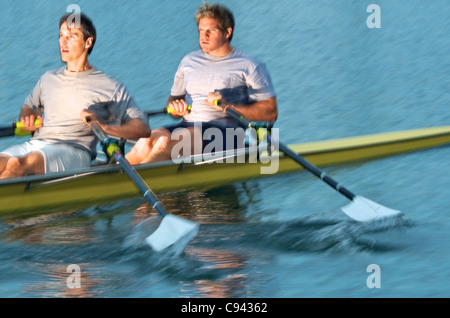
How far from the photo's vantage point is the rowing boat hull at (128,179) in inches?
227

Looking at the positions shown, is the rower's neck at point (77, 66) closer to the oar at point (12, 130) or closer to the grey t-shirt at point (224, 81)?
the oar at point (12, 130)

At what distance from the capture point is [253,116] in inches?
253

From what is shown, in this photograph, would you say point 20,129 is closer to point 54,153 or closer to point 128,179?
point 54,153

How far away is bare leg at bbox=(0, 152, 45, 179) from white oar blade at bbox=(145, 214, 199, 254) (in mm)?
944

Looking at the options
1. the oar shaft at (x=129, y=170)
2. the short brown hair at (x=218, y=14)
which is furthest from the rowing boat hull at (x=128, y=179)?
the short brown hair at (x=218, y=14)

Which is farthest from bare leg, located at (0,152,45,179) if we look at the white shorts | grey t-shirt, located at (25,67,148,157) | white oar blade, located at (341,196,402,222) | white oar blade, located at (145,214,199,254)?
white oar blade, located at (341,196,402,222)

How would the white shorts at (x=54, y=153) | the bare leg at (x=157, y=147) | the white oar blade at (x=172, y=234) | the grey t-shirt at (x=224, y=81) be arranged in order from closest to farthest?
the white oar blade at (x=172, y=234) → the white shorts at (x=54, y=153) → the bare leg at (x=157, y=147) → the grey t-shirt at (x=224, y=81)

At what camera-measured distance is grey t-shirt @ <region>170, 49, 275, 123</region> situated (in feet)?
20.9

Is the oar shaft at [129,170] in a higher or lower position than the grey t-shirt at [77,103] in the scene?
lower

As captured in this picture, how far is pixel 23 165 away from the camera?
570cm

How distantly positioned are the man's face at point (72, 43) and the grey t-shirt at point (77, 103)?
12cm

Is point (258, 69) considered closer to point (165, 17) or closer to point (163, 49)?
point (163, 49)
